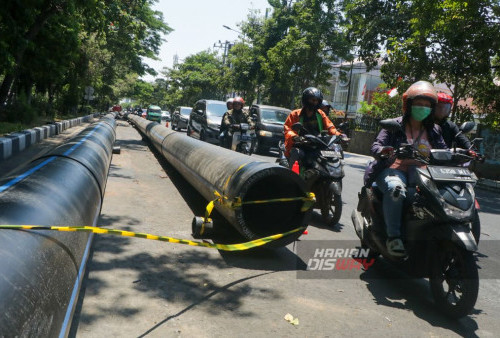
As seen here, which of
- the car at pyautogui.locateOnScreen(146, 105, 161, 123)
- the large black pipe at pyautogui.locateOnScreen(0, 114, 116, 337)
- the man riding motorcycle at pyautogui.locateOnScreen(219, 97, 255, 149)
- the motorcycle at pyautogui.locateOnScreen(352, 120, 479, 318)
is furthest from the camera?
the car at pyautogui.locateOnScreen(146, 105, 161, 123)

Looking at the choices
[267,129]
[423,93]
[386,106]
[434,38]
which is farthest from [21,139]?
[386,106]

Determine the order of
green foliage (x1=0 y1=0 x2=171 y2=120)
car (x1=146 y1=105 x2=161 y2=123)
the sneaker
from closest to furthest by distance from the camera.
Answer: the sneaker → green foliage (x1=0 y1=0 x2=171 y2=120) → car (x1=146 y1=105 x2=161 y2=123)

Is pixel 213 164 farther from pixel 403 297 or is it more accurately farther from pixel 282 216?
pixel 403 297

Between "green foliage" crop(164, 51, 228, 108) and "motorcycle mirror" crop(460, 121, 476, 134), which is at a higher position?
"green foliage" crop(164, 51, 228, 108)

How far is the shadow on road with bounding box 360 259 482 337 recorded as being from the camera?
3361 mm

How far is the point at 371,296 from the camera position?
3822mm

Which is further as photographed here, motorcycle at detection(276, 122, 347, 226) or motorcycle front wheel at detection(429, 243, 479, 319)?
motorcycle at detection(276, 122, 347, 226)

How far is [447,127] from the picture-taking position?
4.84 m

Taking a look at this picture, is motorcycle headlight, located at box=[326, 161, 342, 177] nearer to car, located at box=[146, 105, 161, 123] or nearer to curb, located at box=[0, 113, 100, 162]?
curb, located at box=[0, 113, 100, 162]

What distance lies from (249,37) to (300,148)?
109 feet

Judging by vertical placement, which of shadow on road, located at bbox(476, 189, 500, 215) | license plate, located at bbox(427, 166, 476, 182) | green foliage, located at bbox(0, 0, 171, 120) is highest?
green foliage, located at bbox(0, 0, 171, 120)

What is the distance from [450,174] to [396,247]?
2.49 ft

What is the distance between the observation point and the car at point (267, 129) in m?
16.1

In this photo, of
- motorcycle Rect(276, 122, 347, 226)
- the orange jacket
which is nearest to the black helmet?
the orange jacket
